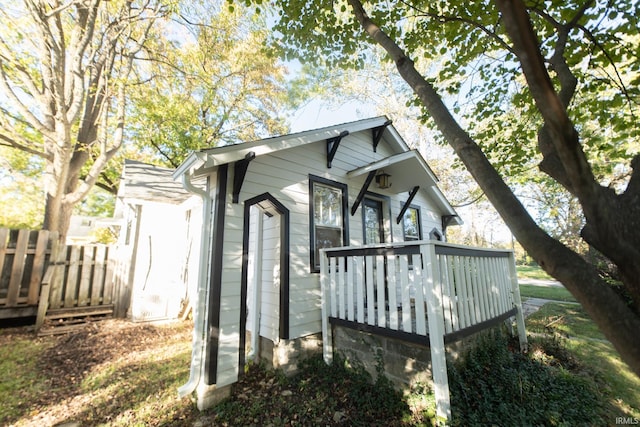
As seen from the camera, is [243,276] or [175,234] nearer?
[243,276]

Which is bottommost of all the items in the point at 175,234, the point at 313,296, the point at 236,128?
the point at 313,296

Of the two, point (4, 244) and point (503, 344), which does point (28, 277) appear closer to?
point (4, 244)

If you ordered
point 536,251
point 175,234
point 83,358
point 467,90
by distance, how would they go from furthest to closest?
point 175,234 → point 467,90 → point 83,358 → point 536,251

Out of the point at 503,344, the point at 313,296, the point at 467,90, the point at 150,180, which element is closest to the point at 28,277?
the point at 150,180

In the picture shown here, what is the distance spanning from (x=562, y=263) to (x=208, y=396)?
12.2ft

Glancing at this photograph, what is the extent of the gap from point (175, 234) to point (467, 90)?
7.28 m

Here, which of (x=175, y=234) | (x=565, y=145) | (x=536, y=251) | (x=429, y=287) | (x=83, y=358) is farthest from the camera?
(x=175, y=234)

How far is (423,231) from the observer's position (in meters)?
7.28

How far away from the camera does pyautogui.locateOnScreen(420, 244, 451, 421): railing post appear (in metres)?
2.76

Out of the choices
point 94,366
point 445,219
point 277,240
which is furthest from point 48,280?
point 445,219

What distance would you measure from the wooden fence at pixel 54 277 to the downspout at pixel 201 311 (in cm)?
435

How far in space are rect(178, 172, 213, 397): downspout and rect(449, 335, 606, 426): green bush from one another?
9.68ft

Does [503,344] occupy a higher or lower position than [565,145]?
lower

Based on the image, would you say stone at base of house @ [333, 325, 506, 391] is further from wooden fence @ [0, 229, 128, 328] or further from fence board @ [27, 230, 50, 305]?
fence board @ [27, 230, 50, 305]
